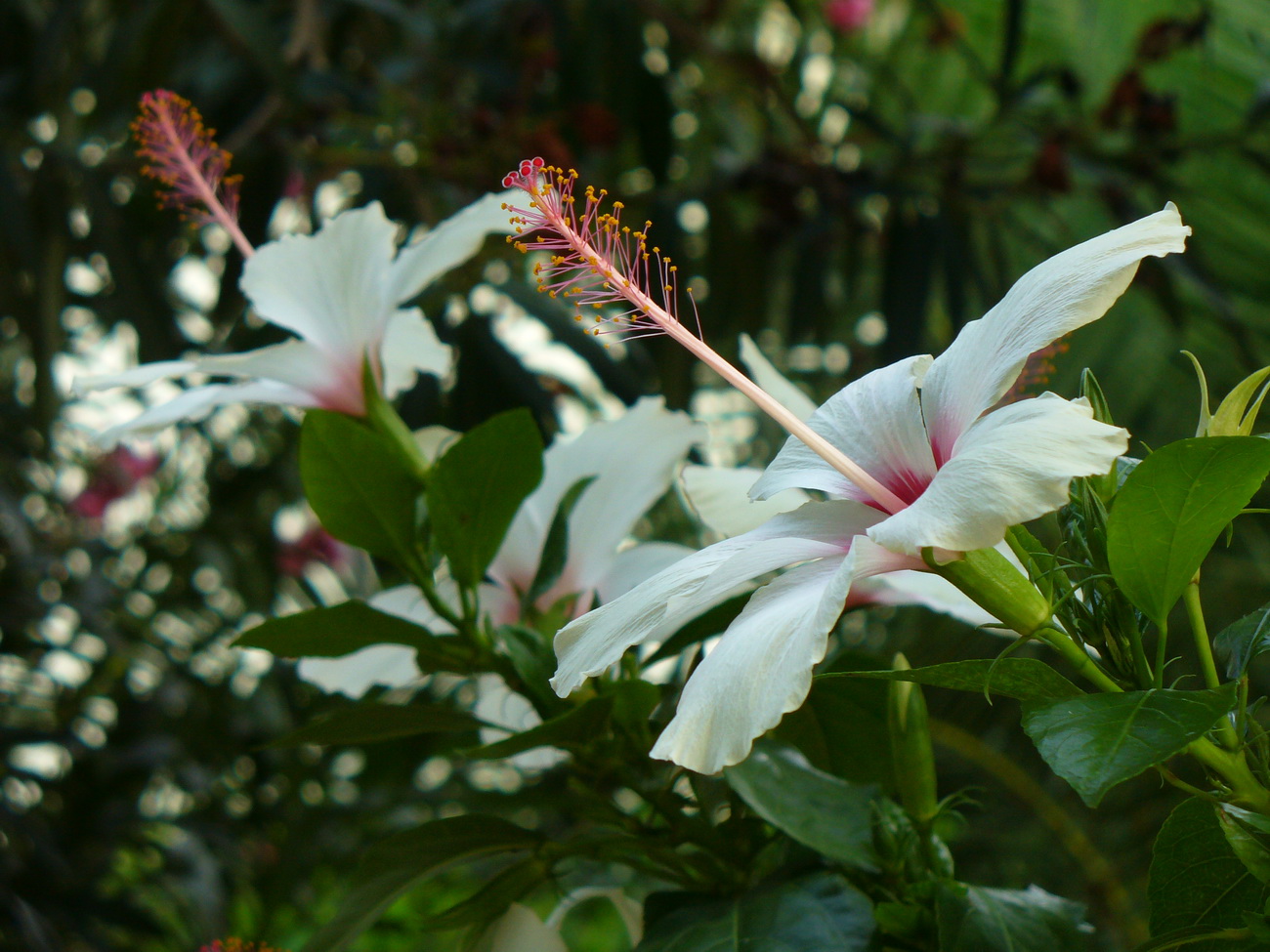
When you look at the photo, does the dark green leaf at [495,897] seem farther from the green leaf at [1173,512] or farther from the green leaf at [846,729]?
the green leaf at [1173,512]

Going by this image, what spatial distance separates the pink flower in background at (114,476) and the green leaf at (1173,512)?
5.67ft

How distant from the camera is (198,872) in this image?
50.8 inches

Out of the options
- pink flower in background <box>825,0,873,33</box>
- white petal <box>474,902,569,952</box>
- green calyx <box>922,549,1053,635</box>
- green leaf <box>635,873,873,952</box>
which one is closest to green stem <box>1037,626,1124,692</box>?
green calyx <box>922,549,1053,635</box>

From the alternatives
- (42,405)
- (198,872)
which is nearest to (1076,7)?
(42,405)

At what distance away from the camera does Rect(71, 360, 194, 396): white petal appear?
0.43 m

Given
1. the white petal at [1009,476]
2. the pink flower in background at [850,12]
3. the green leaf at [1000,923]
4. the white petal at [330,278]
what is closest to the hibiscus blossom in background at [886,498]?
the white petal at [1009,476]

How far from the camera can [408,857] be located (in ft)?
1.26

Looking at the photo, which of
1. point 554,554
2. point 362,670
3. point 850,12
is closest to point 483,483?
point 554,554

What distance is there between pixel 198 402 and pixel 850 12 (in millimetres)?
1570

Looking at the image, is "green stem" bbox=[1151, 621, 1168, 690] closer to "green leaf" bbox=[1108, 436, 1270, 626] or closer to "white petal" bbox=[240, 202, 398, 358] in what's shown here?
"green leaf" bbox=[1108, 436, 1270, 626]

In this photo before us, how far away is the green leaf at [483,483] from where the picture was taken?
0.37 metres

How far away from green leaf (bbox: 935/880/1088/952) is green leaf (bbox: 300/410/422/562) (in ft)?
0.75

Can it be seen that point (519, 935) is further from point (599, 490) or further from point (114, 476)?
point (114, 476)

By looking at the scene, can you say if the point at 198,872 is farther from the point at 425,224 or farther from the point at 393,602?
the point at 393,602
